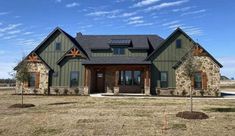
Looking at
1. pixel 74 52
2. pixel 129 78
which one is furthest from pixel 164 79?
pixel 74 52

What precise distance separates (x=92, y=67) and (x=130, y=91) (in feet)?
18.1

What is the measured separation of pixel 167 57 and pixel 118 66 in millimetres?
5876

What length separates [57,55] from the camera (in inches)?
1321

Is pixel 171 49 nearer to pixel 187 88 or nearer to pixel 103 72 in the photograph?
pixel 187 88

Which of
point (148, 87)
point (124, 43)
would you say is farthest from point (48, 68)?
point (148, 87)

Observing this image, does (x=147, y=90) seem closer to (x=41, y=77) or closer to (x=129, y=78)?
(x=129, y=78)

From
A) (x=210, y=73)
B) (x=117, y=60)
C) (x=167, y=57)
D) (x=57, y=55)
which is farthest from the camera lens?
(x=57, y=55)

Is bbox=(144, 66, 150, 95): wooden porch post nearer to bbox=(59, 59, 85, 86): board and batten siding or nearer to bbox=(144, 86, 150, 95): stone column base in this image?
bbox=(144, 86, 150, 95): stone column base

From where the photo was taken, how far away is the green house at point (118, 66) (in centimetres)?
3030

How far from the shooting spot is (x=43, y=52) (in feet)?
111

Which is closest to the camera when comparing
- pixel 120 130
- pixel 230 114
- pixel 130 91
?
pixel 120 130

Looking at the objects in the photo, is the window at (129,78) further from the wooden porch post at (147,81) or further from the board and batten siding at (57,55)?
the board and batten siding at (57,55)

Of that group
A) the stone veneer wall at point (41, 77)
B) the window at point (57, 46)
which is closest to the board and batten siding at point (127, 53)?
the window at point (57, 46)

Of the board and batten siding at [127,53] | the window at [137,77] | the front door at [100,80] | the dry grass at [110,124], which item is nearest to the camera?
the dry grass at [110,124]
